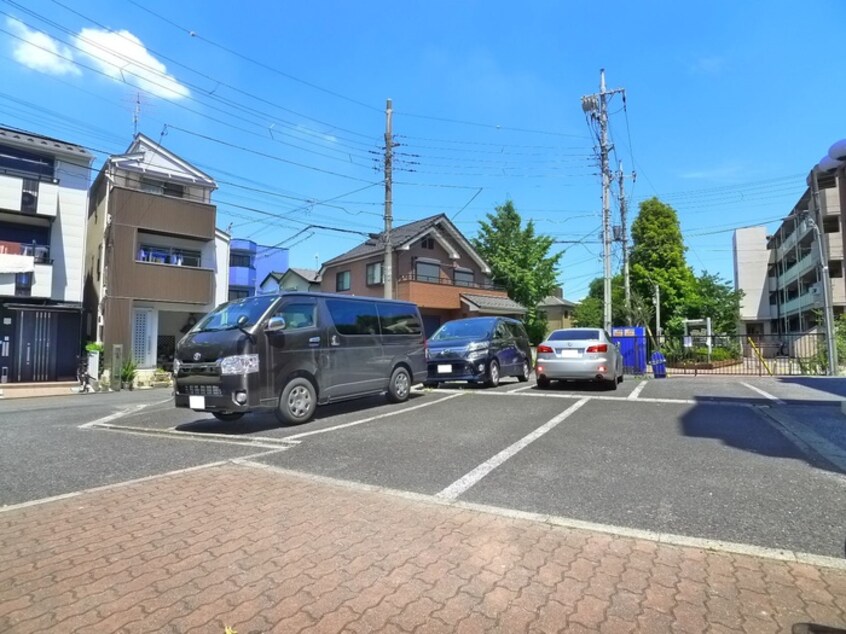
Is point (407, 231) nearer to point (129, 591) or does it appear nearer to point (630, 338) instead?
point (630, 338)

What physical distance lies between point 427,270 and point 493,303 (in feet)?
13.7

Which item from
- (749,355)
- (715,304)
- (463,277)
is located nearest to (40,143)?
(463,277)

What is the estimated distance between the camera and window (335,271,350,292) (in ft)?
99.1

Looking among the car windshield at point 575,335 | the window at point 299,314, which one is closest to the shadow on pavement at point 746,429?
the car windshield at point 575,335

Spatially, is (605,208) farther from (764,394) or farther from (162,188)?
(162,188)

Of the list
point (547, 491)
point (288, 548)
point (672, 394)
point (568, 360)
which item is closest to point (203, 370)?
point (288, 548)

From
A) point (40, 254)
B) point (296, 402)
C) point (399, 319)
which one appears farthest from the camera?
point (40, 254)

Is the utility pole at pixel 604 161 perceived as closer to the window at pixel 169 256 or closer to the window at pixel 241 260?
the window at pixel 169 256

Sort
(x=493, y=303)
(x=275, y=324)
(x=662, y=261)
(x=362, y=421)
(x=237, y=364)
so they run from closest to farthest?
(x=237, y=364) → (x=275, y=324) → (x=362, y=421) → (x=493, y=303) → (x=662, y=261)

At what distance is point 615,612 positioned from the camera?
7.91 feet

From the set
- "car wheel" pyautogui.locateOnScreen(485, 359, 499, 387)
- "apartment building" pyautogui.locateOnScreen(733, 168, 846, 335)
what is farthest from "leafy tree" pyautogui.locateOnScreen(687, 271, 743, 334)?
"car wheel" pyautogui.locateOnScreen(485, 359, 499, 387)

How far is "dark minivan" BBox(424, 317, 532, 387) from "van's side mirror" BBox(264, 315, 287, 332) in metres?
4.75

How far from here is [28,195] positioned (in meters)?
17.2

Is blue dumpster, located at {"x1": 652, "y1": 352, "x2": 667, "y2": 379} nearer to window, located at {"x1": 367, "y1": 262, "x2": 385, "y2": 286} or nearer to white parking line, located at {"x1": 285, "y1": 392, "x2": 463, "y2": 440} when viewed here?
white parking line, located at {"x1": 285, "y1": 392, "x2": 463, "y2": 440}
